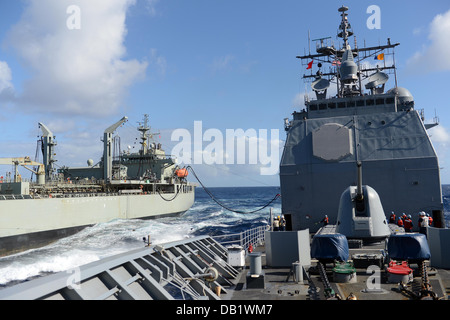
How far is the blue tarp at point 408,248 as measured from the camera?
693cm

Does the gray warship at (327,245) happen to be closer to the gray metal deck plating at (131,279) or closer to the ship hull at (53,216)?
the gray metal deck plating at (131,279)

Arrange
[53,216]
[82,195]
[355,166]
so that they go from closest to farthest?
[355,166] → [53,216] → [82,195]

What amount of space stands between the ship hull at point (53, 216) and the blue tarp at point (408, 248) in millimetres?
21421

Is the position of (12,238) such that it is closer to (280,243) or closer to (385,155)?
(280,243)

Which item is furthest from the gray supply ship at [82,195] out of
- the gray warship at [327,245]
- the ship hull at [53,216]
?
the gray warship at [327,245]

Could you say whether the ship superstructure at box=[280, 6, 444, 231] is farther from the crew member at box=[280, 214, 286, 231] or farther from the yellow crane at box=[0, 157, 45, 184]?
the yellow crane at box=[0, 157, 45, 184]

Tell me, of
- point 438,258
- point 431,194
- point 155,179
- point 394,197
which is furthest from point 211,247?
→ point 155,179

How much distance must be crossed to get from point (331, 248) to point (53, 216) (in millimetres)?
22053

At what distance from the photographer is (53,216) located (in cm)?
2391

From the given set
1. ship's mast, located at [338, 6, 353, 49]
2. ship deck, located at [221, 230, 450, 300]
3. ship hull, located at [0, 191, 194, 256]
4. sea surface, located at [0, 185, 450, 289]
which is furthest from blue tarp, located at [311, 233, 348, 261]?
ship hull, located at [0, 191, 194, 256]

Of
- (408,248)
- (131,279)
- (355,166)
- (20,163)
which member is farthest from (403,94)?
(20,163)

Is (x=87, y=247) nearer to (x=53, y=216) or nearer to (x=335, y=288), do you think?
(x=53, y=216)

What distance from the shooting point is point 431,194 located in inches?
534

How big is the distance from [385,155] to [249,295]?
34.2ft
